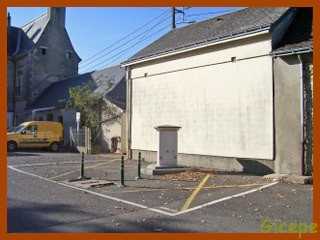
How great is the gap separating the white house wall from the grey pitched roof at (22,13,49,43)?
2602cm

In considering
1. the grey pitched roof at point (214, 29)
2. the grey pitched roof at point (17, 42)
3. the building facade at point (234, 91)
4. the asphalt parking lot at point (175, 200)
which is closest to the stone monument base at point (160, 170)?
the asphalt parking lot at point (175, 200)

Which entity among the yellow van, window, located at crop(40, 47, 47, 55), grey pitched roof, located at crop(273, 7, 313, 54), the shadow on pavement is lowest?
the shadow on pavement

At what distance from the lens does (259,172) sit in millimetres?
14938

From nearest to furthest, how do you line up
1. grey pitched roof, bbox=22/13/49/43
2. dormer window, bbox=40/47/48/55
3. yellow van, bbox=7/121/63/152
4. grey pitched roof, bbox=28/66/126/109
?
yellow van, bbox=7/121/63/152
grey pitched roof, bbox=28/66/126/109
dormer window, bbox=40/47/48/55
grey pitched roof, bbox=22/13/49/43

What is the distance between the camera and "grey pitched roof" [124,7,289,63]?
15584 millimetres

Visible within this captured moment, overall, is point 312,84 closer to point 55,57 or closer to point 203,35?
point 203,35

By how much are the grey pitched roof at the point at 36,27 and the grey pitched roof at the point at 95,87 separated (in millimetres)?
5277

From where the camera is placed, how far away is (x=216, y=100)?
16844 millimetres

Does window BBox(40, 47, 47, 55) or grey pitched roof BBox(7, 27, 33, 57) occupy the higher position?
grey pitched roof BBox(7, 27, 33, 57)

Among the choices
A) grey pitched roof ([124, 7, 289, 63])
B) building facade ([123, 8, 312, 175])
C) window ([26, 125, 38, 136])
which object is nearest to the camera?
building facade ([123, 8, 312, 175])

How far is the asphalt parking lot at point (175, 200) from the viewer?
832 centimetres

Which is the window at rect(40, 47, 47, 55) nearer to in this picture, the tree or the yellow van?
the tree

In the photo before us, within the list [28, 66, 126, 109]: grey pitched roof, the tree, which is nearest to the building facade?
the tree

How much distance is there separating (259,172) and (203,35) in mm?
6676
